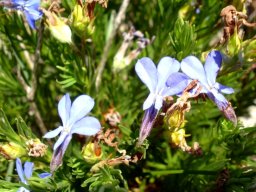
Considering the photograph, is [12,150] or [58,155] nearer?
[58,155]

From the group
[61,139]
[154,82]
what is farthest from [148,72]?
[61,139]

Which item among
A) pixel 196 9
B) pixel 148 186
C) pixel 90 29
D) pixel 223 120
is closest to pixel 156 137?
pixel 223 120

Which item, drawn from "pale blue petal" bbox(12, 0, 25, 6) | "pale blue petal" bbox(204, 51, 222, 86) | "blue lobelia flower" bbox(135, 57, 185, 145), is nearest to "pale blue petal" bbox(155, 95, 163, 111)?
"blue lobelia flower" bbox(135, 57, 185, 145)

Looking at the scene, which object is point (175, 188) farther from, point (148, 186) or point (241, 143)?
point (241, 143)

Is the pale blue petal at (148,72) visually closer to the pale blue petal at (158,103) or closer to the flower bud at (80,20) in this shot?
the pale blue petal at (158,103)

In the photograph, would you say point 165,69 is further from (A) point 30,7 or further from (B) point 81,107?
(A) point 30,7

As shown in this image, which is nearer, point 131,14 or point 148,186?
point 148,186
